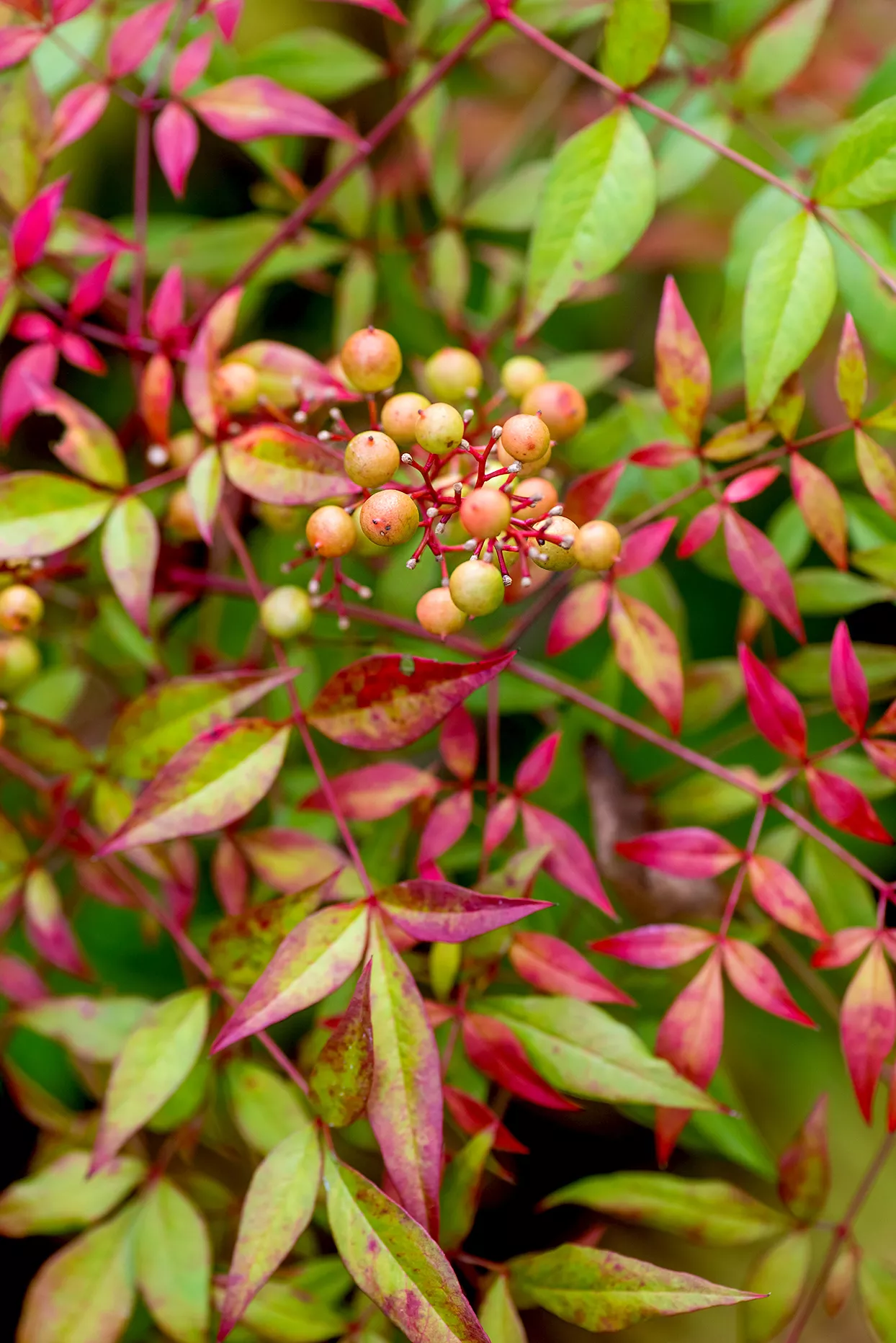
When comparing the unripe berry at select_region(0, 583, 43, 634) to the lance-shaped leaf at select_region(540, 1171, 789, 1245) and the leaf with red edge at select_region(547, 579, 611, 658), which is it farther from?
the lance-shaped leaf at select_region(540, 1171, 789, 1245)

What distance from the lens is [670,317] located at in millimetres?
746

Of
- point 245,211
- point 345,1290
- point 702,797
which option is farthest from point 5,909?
point 245,211

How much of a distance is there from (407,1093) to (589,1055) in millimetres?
157

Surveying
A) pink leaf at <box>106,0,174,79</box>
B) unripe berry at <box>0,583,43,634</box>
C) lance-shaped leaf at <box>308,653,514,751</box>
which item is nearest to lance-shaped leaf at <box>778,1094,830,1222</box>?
lance-shaped leaf at <box>308,653,514,751</box>

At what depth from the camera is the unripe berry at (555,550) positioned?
61 centimetres

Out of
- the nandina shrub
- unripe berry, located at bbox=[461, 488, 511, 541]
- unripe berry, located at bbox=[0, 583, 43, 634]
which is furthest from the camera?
unripe berry, located at bbox=[0, 583, 43, 634]

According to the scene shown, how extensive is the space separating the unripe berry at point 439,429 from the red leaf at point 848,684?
321mm

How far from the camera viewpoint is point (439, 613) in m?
0.64

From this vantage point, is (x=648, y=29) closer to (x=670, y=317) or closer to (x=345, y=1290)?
(x=670, y=317)

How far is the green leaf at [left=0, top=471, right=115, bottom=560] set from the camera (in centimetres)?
74

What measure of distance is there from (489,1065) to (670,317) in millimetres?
570

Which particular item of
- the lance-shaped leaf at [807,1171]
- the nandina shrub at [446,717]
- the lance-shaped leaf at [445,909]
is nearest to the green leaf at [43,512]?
the nandina shrub at [446,717]

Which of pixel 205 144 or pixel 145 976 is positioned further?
pixel 205 144

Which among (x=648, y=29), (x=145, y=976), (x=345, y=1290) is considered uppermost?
(x=648, y=29)
